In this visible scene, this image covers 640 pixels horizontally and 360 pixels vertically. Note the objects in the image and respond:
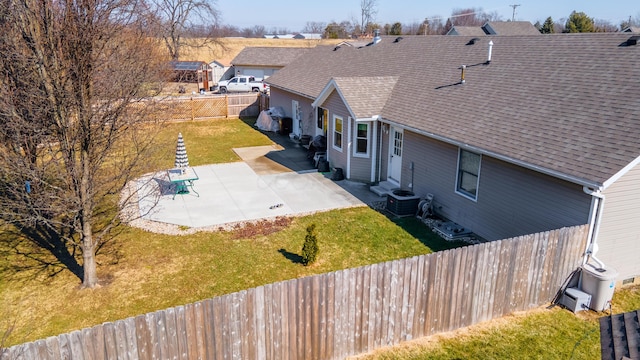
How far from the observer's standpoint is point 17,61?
8.11 meters

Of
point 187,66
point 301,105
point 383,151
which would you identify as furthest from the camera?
point 187,66

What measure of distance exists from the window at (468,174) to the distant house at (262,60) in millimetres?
39322

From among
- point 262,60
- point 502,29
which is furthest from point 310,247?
point 262,60

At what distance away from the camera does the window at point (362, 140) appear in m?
16.3

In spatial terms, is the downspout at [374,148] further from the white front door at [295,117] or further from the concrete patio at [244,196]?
the white front door at [295,117]

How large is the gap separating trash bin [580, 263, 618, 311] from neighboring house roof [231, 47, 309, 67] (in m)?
43.7

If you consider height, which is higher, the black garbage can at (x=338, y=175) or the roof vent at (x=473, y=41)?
the roof vent at (x=473, y=41)

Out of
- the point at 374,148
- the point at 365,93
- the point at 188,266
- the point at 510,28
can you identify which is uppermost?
the point at 510,28

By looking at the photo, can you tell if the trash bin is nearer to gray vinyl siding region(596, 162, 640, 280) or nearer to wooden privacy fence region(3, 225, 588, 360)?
wooden privacy fence region(3, 225, 588, 360)

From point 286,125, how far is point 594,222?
18772 mm

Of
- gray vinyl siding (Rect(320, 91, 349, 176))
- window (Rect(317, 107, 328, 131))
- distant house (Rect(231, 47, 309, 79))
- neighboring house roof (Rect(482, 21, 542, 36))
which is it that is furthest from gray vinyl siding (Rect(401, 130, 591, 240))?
distant house (Rect(231, 47, 309, 79))

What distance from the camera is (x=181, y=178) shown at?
15062 mm

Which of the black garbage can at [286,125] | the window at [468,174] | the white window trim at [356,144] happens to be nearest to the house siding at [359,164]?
the white window trim at [356,144]

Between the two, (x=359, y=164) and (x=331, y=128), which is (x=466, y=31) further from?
(x=359, y=164)
